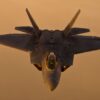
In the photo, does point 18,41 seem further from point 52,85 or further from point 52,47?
point 52,85

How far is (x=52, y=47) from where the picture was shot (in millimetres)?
2037

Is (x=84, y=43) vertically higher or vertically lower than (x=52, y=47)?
lower

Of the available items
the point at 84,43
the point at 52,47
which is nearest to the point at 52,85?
the point at 52,47

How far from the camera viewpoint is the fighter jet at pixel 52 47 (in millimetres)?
1942

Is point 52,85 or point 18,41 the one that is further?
point 18,41

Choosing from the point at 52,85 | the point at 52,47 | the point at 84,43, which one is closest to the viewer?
the point at 52,85

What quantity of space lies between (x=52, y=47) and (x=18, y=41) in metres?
0.40

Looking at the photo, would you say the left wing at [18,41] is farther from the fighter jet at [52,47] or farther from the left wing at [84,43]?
the left wing at [84,43]

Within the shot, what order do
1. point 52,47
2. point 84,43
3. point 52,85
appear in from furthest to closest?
point 84,43 → point 52,47 → point 52,85

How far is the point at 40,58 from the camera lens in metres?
2.08

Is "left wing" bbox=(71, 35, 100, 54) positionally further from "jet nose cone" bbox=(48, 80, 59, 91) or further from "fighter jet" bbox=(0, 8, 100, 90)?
"jet nose cone" bbox=(48, 80, 59, 91)

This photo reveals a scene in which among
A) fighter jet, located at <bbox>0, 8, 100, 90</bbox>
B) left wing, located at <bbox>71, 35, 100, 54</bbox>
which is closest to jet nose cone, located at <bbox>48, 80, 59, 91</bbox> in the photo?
fighter jet, located at <bbox>0, 8, 100, 90</bbox>

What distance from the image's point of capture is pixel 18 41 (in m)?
2.36

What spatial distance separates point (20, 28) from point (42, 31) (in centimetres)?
36
